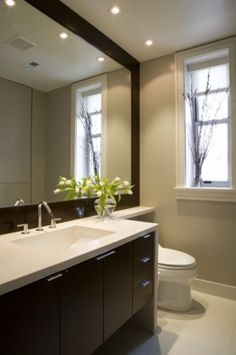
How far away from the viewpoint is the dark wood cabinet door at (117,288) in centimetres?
139

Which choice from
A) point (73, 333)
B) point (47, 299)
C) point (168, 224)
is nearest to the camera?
point (47, 299)

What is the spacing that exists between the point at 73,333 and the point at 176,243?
176 cm

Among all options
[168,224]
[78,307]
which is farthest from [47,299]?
[168,224]

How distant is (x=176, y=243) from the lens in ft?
8.89

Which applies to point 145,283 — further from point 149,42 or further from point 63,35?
point 149,42

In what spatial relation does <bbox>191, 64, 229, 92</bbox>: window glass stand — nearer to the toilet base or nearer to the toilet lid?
the toilet lid

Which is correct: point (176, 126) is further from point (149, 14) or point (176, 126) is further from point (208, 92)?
point (149, 14)

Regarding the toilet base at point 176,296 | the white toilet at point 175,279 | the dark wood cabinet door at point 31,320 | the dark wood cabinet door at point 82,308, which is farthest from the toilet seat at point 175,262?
the dark wood cabinet door at point 31,320

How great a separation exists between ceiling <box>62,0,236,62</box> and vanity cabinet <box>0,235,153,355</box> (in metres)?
1.85

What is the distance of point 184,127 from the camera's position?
2.65 m

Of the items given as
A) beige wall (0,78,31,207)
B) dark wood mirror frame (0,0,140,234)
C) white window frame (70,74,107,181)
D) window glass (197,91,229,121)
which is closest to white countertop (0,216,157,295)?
dark wood mirror frame (0,0,140,234)

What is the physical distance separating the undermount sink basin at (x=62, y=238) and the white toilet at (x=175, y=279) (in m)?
0.73

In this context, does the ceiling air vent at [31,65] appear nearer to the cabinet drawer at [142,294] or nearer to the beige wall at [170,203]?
the beige wall at [170,203]

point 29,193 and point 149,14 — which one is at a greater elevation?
point 149,14
